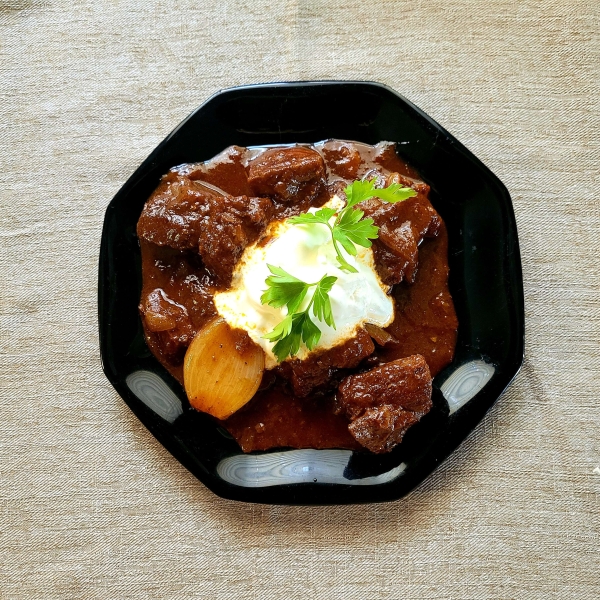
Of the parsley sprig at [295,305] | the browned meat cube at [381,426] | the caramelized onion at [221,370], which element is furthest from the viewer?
the caramelized onion at [221,370]

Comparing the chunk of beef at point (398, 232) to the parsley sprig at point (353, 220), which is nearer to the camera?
the parsley sprig at point (353, 220)

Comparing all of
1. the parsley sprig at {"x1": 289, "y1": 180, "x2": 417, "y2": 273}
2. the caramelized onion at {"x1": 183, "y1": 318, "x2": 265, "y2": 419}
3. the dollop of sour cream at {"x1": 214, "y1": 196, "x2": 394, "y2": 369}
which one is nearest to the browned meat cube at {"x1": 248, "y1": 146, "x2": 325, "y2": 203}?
the dollop of sour cream at {"x1": 214, "y1": 196, "x2": 394, "y2": 369}

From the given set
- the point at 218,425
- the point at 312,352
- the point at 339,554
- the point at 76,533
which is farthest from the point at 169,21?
the point at 339,554

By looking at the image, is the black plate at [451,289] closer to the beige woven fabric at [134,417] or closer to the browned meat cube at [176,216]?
the browned meat cube at [176,216]

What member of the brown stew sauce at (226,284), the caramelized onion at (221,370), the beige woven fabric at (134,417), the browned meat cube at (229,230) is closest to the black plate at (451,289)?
the brown stew sauce at (226,284)

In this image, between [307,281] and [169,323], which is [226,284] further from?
[307,281]

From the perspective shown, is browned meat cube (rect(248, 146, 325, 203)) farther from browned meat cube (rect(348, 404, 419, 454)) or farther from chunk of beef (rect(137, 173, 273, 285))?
browned meat cube (rect(348, 404, 419, 454))

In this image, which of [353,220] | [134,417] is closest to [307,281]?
[353,220]
